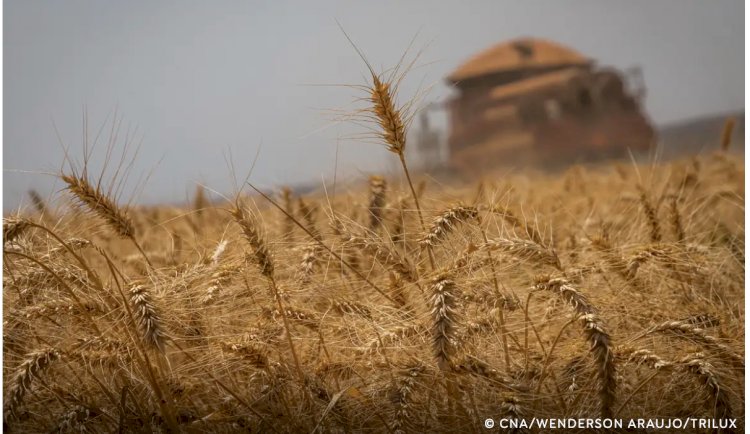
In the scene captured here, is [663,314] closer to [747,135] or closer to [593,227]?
[747,135]

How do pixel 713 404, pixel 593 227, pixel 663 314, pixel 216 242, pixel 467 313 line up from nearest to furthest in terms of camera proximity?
pixel 713 404
pixel 467 313
pixel 663 314
pixel 216 242
pixel 593 227

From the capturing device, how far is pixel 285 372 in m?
2.19

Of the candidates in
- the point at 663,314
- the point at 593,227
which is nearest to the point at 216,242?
the point at 663,314

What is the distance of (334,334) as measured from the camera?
231cm

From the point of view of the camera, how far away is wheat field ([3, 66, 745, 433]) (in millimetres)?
2035

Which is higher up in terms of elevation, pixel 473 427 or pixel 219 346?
pixel 219 346

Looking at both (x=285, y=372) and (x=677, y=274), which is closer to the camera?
(x=285, y=372)

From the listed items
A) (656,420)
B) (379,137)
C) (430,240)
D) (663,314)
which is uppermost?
(379,137)

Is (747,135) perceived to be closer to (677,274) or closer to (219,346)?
(677,274)

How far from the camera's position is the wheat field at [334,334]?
204 cm

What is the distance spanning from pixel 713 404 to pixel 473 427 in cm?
59

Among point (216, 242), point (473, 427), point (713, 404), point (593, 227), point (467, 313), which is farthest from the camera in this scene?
point (593, 227)

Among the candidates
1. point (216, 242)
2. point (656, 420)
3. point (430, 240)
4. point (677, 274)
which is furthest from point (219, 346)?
point (677, 274)

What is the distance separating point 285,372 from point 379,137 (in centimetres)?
70
